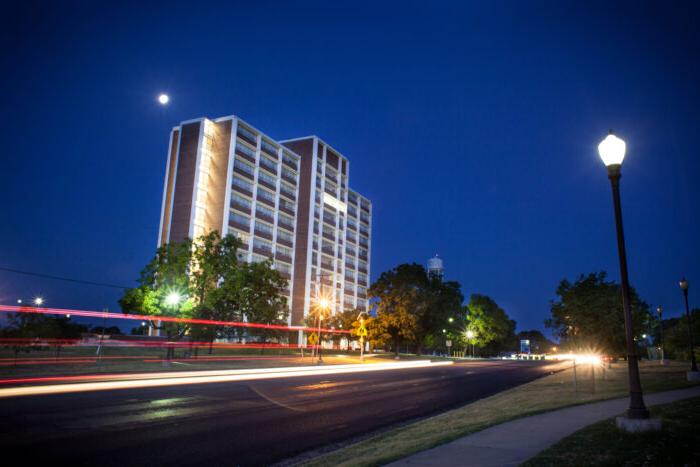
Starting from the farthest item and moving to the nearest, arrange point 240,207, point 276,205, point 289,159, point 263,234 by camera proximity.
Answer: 1. point 289,159
2. point 276,205
3. point 263,234
4. point 240,207

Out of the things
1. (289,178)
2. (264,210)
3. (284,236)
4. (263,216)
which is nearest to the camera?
(263,216)

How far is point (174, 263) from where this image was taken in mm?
37500

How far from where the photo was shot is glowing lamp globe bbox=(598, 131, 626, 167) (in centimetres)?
921

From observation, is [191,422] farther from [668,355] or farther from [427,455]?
[668,355]

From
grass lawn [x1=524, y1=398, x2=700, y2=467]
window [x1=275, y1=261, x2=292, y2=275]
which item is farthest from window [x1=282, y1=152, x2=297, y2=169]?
grass lawn [x1=524, y1=398, x2=700, y2=467]

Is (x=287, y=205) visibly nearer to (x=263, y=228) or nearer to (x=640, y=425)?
(x=263, y=228)

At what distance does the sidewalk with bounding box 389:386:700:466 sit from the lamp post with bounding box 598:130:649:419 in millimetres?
1253

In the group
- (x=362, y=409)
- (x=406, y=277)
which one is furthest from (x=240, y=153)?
(x=362, y=409)

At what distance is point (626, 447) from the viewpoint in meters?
6.79

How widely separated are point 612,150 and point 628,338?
3.52 m

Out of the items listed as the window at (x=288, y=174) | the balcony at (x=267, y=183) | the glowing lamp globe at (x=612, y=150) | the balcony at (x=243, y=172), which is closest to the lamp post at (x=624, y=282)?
the glowing lamp globe at (x=612, y=150)

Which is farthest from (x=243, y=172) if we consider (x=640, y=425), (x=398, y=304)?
(x=640, y=425)

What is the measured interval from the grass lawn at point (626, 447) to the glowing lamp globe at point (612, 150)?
Result: 4.76 meters

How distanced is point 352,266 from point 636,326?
85.6 m
